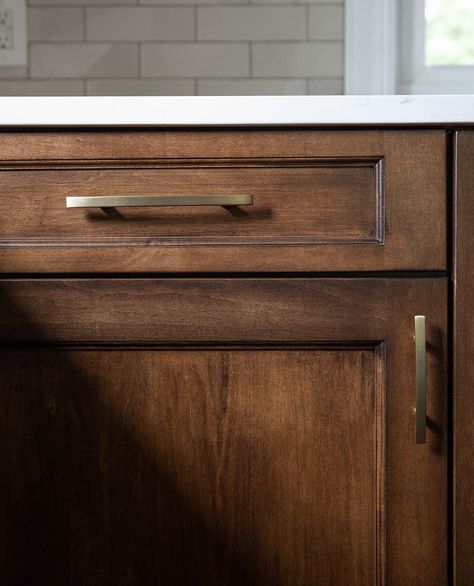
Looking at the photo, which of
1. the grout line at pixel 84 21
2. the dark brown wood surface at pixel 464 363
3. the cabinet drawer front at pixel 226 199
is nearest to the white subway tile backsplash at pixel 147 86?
the grout line at pixel 84 21

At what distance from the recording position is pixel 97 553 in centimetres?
63

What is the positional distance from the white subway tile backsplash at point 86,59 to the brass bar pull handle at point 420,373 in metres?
0.90

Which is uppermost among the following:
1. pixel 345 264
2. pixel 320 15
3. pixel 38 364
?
pixel 320 15

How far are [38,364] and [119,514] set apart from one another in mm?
194

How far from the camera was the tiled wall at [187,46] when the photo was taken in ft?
3.96

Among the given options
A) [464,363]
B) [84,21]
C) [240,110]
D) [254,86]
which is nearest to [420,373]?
[464,363]

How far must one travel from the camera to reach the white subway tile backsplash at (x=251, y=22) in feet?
3.95

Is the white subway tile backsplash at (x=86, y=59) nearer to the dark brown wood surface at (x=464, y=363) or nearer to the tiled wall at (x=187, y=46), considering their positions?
the tiled wall at (x=187, y=46)

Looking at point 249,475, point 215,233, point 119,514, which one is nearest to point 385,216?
point 215,233

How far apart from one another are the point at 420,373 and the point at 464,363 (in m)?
0.06

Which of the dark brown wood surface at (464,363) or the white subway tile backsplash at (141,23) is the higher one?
the white subway tile backsplash at (141,23)

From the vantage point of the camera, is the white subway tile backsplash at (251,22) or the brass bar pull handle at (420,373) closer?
the brass bar pull handle at (420,373)

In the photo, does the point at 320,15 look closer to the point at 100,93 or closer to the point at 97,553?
the point at 100,93

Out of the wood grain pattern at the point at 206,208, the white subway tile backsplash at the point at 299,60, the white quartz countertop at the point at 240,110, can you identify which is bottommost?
the wood grain pattern at the point at 206,208
